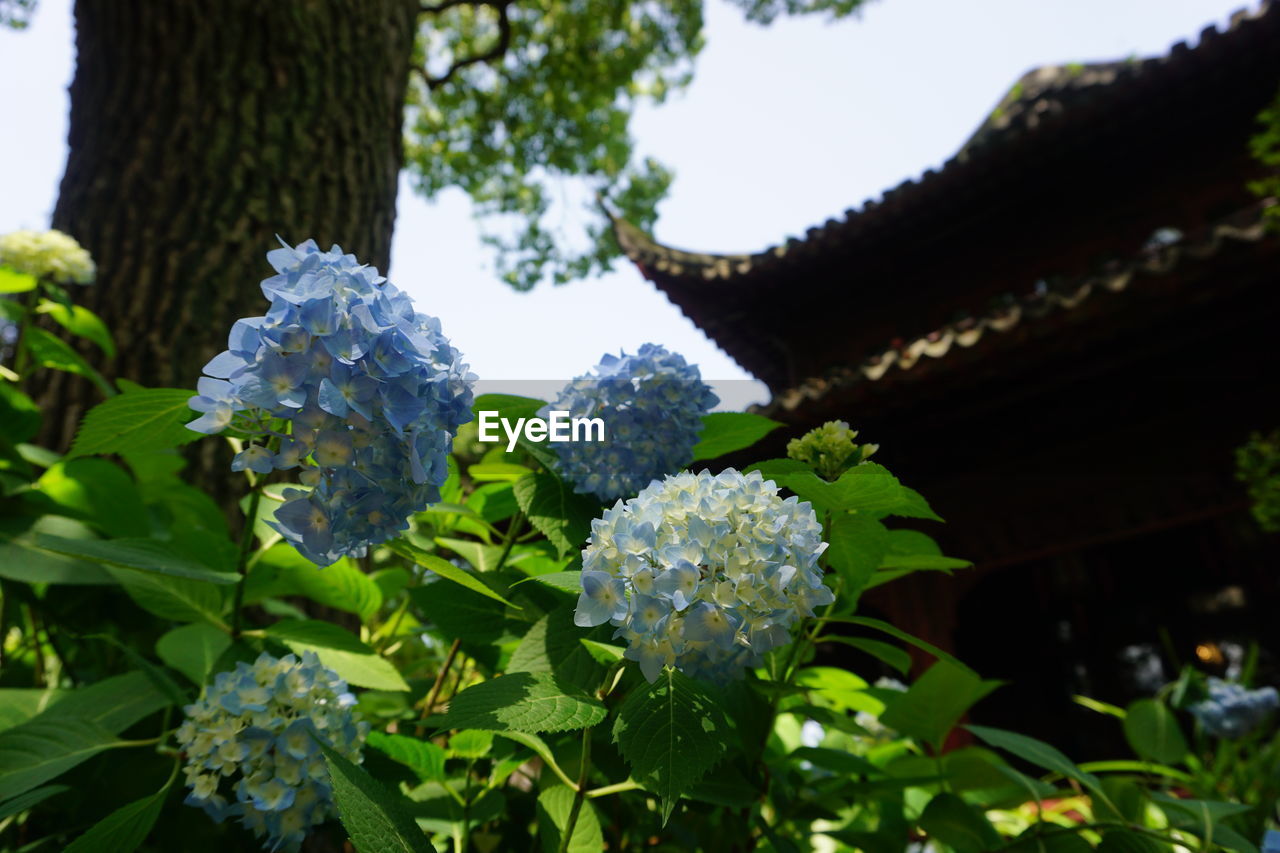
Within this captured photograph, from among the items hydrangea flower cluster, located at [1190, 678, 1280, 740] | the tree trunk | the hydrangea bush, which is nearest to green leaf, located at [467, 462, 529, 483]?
the hydrangea bush

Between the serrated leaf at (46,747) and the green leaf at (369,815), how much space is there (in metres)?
0.29

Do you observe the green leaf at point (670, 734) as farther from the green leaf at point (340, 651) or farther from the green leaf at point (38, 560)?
the green leaf at point (38, 560)

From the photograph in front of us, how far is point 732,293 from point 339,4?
3604 mm

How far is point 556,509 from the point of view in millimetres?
568

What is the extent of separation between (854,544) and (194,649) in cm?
53

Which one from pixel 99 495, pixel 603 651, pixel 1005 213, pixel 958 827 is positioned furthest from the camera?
pixel 1005 213

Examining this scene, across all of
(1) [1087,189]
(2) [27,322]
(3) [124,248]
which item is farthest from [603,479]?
(1) [1087,189]

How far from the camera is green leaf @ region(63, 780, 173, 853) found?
0.47 metres

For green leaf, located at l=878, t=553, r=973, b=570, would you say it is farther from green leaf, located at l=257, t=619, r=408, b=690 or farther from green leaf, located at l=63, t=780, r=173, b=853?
green leaf, located at l=63, t=780, r=173, b=853

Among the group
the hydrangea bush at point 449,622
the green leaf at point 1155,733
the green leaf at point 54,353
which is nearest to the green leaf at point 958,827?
the hydrangea bush at point 449,622

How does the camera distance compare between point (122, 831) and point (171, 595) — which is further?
point (171, 595)

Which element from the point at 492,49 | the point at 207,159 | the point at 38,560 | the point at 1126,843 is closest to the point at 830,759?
the point at 1126,843

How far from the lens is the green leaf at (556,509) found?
0.55 metres

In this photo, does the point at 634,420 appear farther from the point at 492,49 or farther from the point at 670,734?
the point at 492,49
